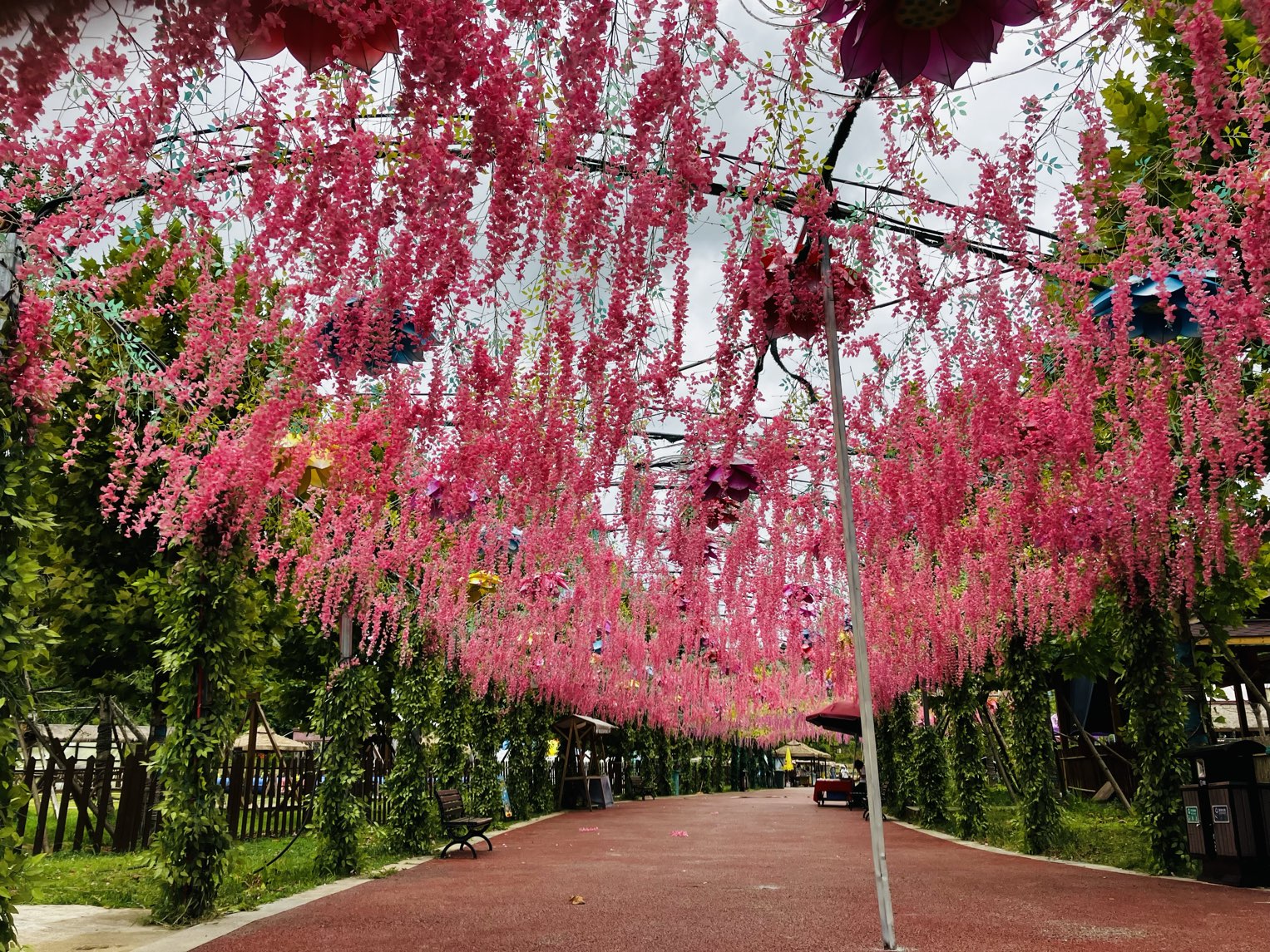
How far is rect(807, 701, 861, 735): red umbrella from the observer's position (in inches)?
942

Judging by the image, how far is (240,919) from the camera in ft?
25.6

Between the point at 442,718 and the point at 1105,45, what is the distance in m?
15.3

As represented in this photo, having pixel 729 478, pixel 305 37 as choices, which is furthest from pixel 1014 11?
pixel 729 478

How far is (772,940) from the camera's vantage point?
6.73 metres

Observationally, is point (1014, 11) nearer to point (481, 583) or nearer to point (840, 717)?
point (481, 583)

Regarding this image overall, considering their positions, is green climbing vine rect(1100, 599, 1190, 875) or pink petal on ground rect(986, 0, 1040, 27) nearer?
pink petal on ground rect(986, 0, 1040, 27)

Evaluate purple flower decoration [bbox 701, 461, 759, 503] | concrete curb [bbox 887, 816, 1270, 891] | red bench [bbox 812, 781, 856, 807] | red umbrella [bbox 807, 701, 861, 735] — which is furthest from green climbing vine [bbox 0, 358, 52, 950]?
red bench [bbox 812, 781, 856, 807]

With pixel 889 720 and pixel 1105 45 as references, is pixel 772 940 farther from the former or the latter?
pixel 889 720

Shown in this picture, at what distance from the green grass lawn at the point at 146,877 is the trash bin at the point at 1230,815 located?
393 inches

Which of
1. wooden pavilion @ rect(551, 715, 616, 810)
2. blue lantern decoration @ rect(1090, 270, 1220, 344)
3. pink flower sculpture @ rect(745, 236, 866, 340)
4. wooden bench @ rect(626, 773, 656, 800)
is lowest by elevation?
wooden bench @ rect(626, 773, 656, 800)

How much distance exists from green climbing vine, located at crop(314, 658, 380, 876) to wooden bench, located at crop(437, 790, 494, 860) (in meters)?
2.29

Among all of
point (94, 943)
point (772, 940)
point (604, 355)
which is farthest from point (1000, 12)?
point (94, 943)

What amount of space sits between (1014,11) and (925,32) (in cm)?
33

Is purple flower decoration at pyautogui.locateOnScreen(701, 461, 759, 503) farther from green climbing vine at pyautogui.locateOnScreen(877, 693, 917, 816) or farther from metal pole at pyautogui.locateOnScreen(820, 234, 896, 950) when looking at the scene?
green climbing vine at pyautogui.locateOnScreen(877, 693, 917, 816)
